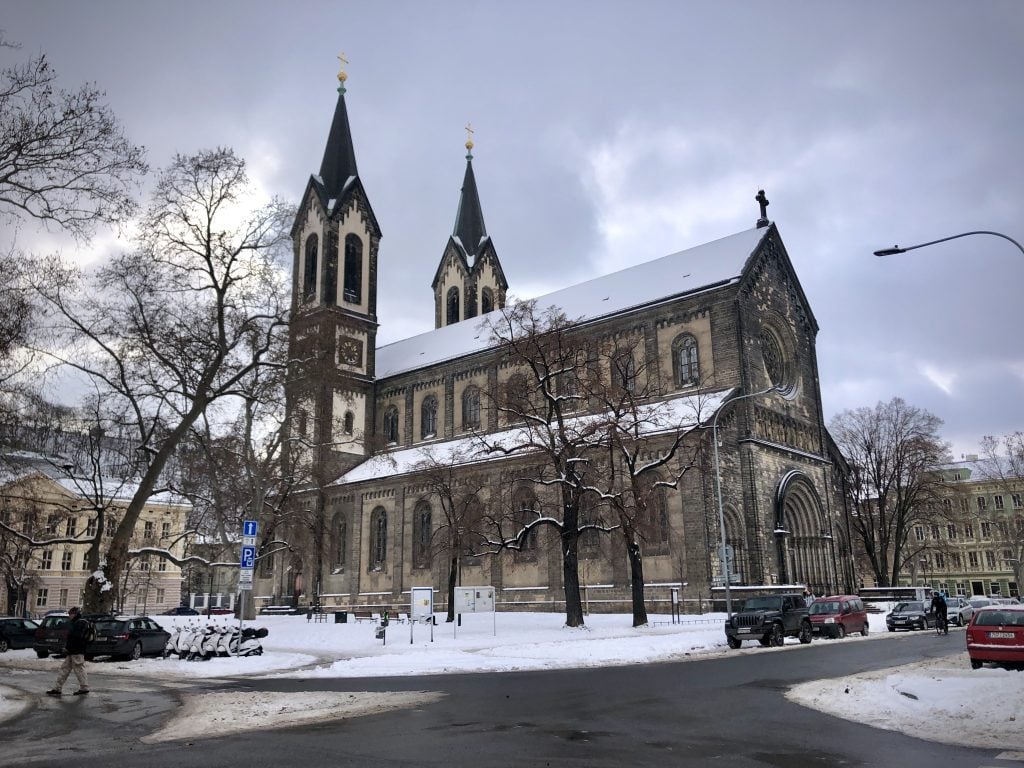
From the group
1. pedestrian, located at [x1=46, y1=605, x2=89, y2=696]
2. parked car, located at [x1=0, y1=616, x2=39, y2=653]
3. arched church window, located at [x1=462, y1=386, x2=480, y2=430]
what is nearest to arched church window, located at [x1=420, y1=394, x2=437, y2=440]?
arched church window, located at [x1=462, y1=386, x2=480, y2=430]

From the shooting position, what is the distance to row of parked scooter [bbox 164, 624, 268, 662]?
22578 mm

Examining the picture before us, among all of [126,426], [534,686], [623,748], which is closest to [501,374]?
[126,426]

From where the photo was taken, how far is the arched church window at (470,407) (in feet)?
173

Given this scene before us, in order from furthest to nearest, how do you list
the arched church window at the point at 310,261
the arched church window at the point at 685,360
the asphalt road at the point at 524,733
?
1. the arched church window at the point at 310,261
2. the arched church window at the point at 685,360
3. the asphalt road at the point at 524,733

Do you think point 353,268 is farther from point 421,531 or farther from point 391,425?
point 421,531

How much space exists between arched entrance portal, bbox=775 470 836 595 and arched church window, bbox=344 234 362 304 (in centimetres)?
3363

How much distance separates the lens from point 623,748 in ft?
29.3

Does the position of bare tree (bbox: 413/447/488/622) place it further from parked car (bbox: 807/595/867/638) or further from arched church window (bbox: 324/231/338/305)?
arched church window (bbox: 324/231/338/305)

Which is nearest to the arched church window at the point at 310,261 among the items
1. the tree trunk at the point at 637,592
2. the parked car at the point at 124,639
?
the tree trunk at the point at 637,592

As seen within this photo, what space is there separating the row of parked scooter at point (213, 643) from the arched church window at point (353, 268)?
38.9m

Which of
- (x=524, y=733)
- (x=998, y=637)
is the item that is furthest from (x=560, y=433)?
(x=524, y=733)

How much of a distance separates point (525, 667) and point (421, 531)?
2984 cm

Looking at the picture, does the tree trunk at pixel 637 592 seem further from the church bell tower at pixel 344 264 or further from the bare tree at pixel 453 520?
the church bell tower at pixel 344 264

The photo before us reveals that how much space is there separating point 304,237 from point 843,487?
133 ft
